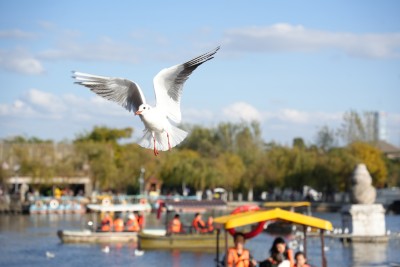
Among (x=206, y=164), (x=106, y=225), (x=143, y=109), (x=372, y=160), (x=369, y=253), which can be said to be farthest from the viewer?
(x=206, y=164)

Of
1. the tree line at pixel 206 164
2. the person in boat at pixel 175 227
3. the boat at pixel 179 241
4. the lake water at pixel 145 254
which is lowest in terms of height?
the lake water at pixel 145 254

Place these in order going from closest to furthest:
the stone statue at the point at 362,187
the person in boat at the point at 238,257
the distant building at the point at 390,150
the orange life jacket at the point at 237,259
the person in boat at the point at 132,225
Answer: the person in boat at the point at 238,257 → the orange life jacket at the point at 237,259 → the stone statue at the point at 362,187 → the person in boat at the point at 132,225 → the distant building at the point at 390,150

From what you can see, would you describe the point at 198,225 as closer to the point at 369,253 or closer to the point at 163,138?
the point at 369,253

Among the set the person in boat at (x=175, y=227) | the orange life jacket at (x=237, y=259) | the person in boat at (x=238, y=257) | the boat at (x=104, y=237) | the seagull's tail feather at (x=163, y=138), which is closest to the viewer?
the seagull's tail feather at (x=163, y=138)

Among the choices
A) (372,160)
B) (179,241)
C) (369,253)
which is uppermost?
(372,160)

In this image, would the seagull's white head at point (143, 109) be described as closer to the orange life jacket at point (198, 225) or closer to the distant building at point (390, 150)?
the orange life jacket at point (198, 225)

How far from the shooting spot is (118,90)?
43.1 ft

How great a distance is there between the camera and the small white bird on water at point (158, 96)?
12.7 m

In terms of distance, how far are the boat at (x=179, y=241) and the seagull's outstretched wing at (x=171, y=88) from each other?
1938cm

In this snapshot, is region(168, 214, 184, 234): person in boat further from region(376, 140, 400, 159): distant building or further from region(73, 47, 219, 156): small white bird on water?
region(376, 140, 400, 159): distant building

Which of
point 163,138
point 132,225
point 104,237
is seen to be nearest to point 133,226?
point 132,225

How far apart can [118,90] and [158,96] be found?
60 centimetres

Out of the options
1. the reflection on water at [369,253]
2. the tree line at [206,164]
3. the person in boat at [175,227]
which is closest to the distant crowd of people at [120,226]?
the person in boat at [175,227]

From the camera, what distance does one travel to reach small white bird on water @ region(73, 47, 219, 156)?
41.8ft
